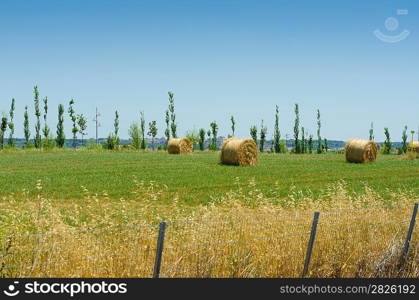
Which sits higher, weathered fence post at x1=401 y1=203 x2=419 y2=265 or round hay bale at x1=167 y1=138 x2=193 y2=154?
Result: round hay bale at x1=167 y1=138 x2=193 y2=154

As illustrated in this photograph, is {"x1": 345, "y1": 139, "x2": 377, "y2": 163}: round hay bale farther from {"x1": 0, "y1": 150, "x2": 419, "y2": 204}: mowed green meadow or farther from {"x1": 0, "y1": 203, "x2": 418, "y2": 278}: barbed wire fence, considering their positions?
{"x1": 0, "y1": 203, "x2": 418, "y2": 278}: barbed wire fence

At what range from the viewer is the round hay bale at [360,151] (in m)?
37.7

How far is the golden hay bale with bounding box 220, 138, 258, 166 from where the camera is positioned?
3319 centimetres

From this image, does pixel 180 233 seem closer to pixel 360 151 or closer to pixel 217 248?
pixel 217 248

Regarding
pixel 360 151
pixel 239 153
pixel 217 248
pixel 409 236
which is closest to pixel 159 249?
pixel 217 248

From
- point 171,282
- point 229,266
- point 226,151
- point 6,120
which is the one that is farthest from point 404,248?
point 6,120

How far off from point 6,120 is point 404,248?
7300 centimetres

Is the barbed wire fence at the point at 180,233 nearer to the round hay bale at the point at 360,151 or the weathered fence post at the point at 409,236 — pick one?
the weathered fence post at the point at 409,236

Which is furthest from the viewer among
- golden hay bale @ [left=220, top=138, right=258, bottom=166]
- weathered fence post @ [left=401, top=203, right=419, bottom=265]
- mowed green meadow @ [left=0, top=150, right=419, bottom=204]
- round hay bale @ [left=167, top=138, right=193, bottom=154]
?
round hay bale @ [left=167, top=138, right=193, bottom=154]

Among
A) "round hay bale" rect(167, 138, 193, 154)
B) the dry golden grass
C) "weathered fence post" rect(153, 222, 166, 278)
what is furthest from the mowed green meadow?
"round hay bale" rect(167, 138, 193, 154)

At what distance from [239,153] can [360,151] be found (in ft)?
33.9

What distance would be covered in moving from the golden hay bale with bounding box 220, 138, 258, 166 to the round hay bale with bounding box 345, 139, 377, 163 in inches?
332

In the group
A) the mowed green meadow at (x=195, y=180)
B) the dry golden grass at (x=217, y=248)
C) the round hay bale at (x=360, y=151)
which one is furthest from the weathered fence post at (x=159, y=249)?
the round hay bale at (x=360, y=151)

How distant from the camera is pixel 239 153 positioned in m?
33.1
